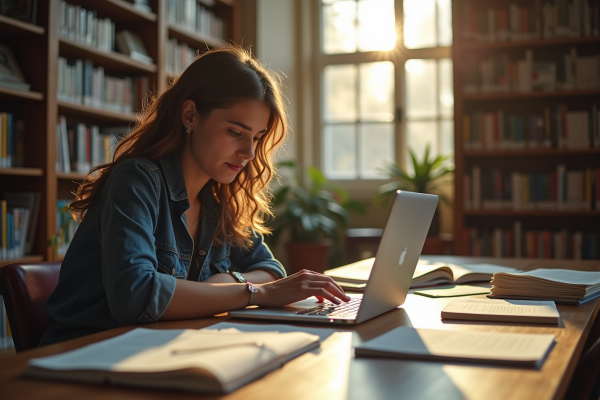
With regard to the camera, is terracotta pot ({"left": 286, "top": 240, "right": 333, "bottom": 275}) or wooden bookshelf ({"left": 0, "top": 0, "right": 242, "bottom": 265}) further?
terracotta pot ({"left": 286, "top": 240, "right": 333, "bottom": 275})

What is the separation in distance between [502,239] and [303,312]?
2.99 meters

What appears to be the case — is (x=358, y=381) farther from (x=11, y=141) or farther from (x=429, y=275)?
(x=11, y=141)

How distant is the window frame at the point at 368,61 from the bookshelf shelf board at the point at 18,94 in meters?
2.50

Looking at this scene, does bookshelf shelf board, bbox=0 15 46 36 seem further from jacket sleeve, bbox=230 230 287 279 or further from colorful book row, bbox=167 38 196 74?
jacket sleeve, bbox=230 230 287 279

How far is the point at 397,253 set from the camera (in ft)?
3.64

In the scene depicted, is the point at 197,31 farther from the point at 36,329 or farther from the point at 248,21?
the point at 36,329

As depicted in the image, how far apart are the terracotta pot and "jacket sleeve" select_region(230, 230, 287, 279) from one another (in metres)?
2.53

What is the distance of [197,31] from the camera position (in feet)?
13.2

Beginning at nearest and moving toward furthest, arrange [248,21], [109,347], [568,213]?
[109,347]
[568,213]
[248,21]

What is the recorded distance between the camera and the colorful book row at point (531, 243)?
12.1 feet

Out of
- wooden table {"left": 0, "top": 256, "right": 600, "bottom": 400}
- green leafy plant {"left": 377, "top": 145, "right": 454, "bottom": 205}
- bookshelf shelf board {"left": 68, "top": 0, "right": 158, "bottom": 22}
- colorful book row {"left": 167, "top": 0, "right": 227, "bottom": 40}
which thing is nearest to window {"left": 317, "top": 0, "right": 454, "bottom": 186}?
green leafy plant {"left": 377, "top": 145, "right": 454, "bottom": 205}

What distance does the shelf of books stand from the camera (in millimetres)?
3641

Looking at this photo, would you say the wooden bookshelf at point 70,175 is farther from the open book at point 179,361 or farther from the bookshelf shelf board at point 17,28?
the open book at point 179,361

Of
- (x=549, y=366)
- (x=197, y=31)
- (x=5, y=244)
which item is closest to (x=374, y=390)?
(x=549, y=366)
